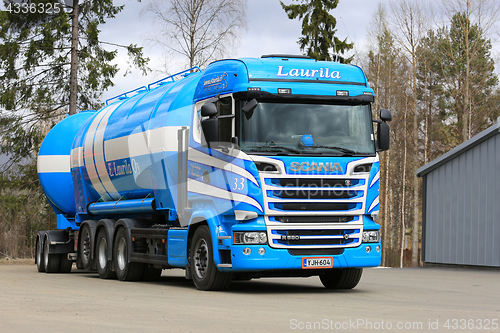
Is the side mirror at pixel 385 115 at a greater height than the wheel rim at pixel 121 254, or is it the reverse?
the side mirror at pixel 385 115

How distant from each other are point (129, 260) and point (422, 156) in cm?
3444

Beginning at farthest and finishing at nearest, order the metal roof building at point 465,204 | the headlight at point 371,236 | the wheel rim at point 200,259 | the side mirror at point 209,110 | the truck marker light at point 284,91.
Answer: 1. the metal roof building at point 465,204
2. the wheel rim at point 200,259
3. the headlight at point 371,236
4. the truck marker light at point 284,91
5. the side mirror at point 209,110

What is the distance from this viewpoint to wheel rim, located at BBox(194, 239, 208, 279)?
1213 centimetres

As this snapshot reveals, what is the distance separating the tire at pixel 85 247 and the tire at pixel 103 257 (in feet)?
1.88

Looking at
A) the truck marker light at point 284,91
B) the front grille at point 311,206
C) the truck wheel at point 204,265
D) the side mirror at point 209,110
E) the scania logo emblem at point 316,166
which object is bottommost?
the truck wheel at point 204,265

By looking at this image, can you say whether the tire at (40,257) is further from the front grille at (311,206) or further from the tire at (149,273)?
the front grille at (311,206)

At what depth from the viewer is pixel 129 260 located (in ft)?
49.3

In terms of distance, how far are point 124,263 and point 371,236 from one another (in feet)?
19.8

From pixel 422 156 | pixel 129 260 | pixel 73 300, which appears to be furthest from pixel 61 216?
pixel 422 156

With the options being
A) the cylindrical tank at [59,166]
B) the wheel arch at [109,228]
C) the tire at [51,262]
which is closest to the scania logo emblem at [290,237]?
the wheel arch at [109,228]

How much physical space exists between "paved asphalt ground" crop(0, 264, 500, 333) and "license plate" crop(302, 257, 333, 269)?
19.8 inches

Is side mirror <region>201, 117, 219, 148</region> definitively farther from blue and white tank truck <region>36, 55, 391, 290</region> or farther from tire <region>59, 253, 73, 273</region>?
tire <region>59, 253, 73, 273</region>

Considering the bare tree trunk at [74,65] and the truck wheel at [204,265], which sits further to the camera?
the bare tree trunk at [74,65]

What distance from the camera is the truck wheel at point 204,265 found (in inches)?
468
